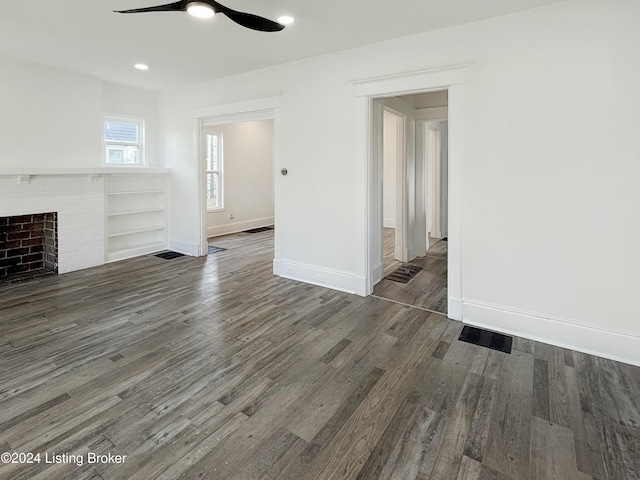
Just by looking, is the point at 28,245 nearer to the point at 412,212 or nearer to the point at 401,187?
the point at 401,187

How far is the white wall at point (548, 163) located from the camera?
2.70m

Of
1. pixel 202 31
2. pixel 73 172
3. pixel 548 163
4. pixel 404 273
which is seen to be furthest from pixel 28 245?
pixel 548 163

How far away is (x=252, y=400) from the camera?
2260mm

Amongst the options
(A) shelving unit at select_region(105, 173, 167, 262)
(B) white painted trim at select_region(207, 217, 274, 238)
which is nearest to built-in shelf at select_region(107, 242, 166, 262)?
(A) shelving unit at select_region(105, 173, 167, 262)

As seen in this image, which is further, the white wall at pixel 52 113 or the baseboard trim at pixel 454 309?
the white wall at pixel 52 113

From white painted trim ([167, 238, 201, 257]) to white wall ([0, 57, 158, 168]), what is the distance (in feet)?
5.52

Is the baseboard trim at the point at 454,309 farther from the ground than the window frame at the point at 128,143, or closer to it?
closer to it

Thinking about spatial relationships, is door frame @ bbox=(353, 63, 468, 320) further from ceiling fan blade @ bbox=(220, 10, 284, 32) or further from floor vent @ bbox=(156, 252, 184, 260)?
floor vent @ bbox=(156, 252, 184, 260)

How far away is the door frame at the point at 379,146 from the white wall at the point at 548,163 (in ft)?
0.19

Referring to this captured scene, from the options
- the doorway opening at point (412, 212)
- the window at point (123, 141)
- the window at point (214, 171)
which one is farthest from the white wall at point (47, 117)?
the doorway opening at point (412, 212)

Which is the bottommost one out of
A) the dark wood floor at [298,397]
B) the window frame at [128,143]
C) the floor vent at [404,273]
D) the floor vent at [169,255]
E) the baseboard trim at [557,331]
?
the dark wood floor at [298,397]

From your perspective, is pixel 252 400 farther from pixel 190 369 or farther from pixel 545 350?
pixel 545 350

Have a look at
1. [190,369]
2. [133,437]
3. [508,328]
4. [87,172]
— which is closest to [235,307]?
[190,369]

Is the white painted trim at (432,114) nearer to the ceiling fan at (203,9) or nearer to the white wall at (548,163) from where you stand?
the white wall at (548,163)
